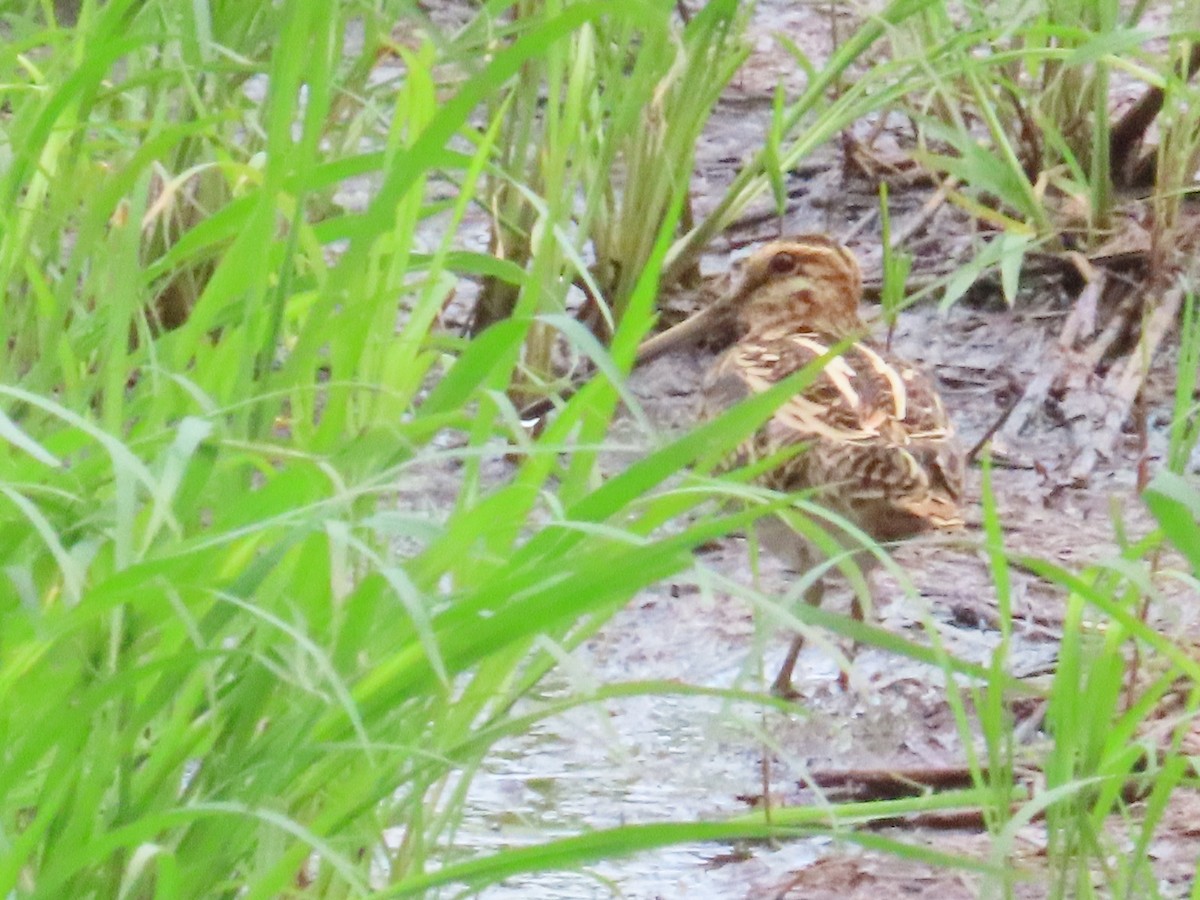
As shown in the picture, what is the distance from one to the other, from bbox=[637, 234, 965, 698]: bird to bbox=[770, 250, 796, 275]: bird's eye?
9 cm

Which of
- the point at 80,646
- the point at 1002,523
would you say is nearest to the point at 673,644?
the point at 1002,523

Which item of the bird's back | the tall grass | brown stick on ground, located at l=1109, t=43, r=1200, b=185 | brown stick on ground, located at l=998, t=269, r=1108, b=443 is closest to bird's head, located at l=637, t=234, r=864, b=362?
brown stick on ground, located at l=998, t=269, r=1108, b=443

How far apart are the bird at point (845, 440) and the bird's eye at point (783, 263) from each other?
0.09 meters

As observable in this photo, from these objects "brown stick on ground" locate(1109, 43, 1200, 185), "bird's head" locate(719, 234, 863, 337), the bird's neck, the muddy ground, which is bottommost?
the muddy ground

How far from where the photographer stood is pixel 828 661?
3.23m

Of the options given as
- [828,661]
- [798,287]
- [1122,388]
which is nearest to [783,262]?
[798,287]

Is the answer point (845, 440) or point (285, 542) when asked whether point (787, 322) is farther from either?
point (285, 542)

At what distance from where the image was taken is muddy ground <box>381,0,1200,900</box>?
240 cm

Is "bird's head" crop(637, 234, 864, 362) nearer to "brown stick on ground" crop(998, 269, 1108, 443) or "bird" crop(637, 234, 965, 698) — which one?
"bird" crop(637, 234, 965, 698)

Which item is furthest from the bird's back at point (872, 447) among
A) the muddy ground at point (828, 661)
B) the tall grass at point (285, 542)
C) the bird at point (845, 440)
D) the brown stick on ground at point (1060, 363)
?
the tall grass at point (285, 542)

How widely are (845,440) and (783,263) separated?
41.6 inches

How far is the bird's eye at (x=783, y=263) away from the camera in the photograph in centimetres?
419

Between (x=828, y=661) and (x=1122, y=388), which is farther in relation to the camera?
(x=1122, y=388)

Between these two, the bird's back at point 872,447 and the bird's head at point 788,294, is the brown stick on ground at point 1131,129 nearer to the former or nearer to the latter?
the bird's head at point 788,294
